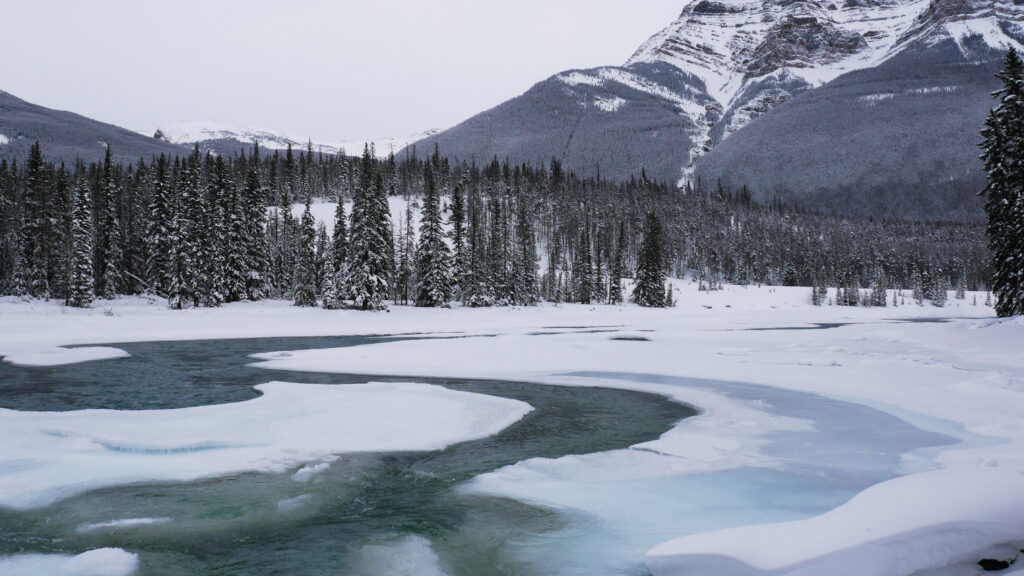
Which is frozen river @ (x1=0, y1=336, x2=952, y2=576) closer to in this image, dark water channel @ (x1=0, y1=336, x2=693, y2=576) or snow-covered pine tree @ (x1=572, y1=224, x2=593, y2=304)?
dark water channel @ (x1=0, y1=336, x2=693, y2=576)

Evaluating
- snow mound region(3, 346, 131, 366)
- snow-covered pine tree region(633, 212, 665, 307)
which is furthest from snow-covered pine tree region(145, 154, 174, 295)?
snow-covered pine tree region(633, 212, 665, 307)

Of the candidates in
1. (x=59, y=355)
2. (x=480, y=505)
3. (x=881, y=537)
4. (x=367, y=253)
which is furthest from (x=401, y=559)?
(x=367, y=253)

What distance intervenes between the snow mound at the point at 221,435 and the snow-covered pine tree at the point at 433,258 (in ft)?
145

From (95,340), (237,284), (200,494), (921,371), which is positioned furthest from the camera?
(237,284)

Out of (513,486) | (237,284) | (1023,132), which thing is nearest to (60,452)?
(513,486)

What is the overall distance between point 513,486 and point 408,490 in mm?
1518

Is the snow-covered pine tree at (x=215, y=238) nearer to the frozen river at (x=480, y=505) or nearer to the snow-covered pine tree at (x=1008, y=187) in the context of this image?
the frozen river at (x=480, y=505)

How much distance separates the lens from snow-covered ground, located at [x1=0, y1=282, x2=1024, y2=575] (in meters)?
5.27

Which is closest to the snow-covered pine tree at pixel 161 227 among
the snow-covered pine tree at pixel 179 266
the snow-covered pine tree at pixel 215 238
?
the snow-covered pine tree at pixel 215 238

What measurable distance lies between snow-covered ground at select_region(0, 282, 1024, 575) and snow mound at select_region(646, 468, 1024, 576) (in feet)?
0.06

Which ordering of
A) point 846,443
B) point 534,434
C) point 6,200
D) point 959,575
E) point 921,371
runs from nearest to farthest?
point 959,575 < point 846,443 < point 534,434 < point 921,371 < point 6,200

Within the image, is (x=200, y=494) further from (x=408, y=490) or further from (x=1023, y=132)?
(x=1023, y=132)

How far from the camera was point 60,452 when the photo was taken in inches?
364

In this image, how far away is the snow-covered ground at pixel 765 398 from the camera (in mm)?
5273
